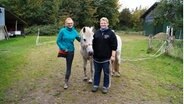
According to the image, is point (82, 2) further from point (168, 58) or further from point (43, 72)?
point (43, 72)

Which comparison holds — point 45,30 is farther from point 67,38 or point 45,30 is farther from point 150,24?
point 67,38

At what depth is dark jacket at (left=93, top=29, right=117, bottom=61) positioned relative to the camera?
7.56 metres

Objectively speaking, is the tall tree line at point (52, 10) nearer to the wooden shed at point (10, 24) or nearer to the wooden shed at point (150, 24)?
the wooden shed at point (10, 24)

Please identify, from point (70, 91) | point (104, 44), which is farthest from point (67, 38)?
point (70, 91)

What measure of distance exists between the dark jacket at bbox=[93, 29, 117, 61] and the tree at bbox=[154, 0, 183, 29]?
12.3 m

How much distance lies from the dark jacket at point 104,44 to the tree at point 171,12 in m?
12.3

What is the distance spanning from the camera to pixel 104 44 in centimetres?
758

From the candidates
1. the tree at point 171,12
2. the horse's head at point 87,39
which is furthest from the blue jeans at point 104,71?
the tree at point 171,12

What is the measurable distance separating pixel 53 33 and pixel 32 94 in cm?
3314

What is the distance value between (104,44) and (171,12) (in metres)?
15.7

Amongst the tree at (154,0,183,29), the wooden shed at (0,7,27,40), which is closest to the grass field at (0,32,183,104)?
the tree at (154,0,183,29)

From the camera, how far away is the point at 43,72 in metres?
10.6

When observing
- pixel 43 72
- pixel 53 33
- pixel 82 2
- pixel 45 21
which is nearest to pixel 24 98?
pixel 43 72

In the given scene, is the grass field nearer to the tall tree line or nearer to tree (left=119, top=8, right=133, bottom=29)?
the tall tree line
